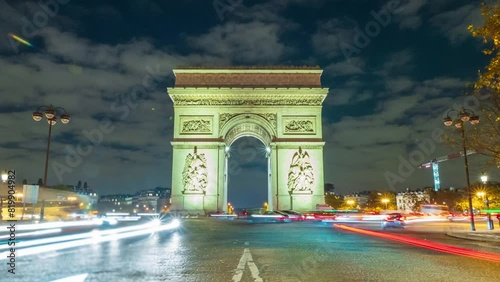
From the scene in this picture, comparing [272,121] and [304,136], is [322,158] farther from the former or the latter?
[272,121]

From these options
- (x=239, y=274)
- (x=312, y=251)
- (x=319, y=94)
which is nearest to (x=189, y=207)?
(x=319, y=94)

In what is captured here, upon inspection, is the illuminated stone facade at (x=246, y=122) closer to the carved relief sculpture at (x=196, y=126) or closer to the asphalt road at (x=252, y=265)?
the carved relief sculpture at (x=196, y=126)

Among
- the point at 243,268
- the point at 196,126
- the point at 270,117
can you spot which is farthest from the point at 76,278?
the point at 270,117

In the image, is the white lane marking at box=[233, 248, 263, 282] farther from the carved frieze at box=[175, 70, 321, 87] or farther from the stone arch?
the carved frieze at box=[175, 70, 321, 87]

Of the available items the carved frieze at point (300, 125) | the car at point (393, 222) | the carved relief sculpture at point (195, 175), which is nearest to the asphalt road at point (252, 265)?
the car at point (393, 222)

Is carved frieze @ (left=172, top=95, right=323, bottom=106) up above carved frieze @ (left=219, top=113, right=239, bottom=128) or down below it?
above

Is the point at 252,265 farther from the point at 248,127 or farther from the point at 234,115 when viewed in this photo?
the point at 248,127

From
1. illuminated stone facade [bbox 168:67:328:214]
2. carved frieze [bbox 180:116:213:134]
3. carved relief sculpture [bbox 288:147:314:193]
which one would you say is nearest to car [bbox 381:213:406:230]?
illuminated stone facade [bbox 168:67:328:214]
